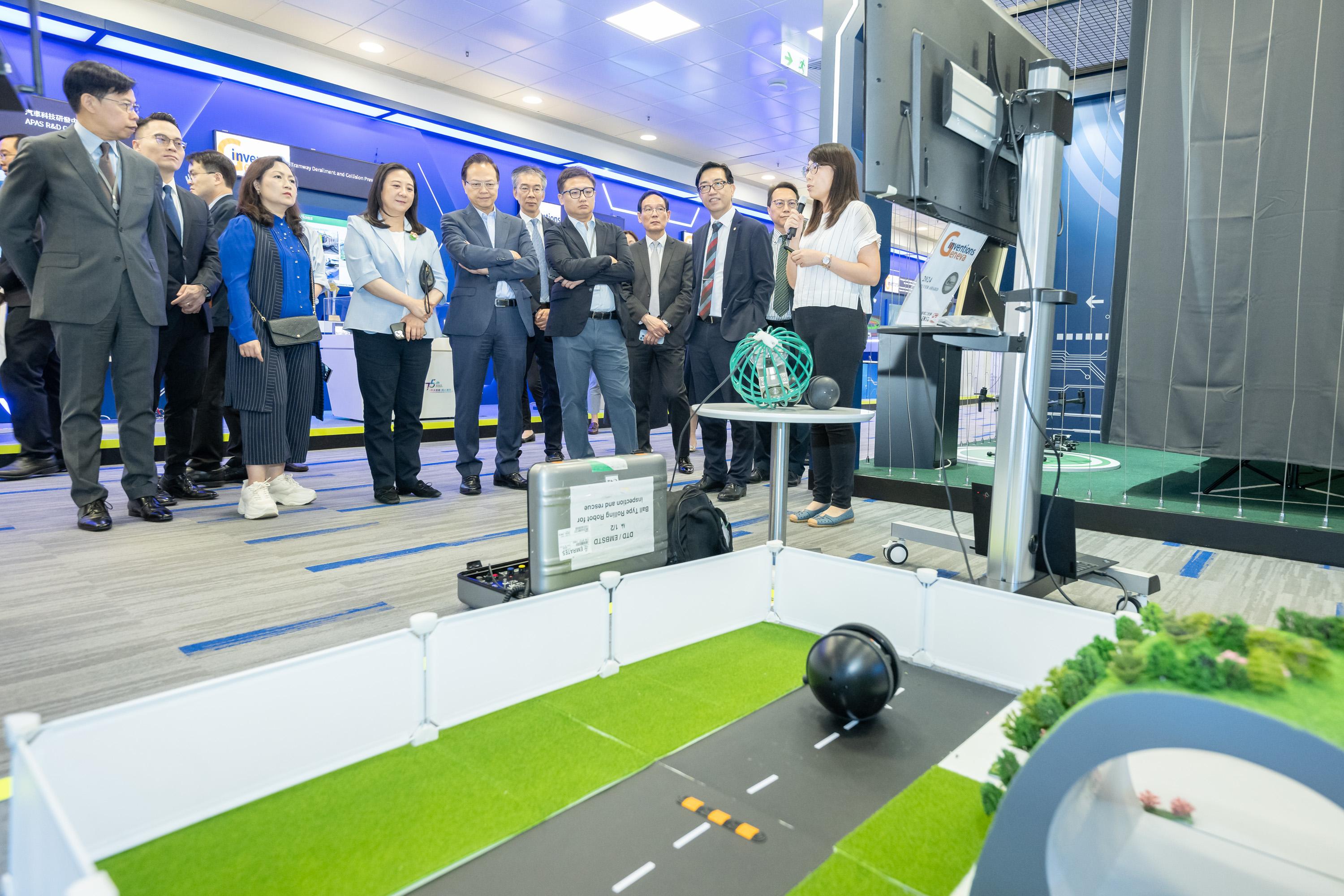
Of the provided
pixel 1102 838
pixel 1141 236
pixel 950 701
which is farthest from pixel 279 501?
pixel 1141 236

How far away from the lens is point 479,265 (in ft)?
11.6

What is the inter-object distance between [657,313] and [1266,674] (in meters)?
3.56

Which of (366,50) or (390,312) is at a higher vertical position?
(366,50)

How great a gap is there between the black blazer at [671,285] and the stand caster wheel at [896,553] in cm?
175

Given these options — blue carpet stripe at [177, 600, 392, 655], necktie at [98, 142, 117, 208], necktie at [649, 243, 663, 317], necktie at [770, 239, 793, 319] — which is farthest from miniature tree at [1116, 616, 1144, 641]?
necktie at [98, 142, 117, 208]

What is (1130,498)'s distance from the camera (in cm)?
324

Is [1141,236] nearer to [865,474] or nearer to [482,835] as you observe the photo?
[865,474]

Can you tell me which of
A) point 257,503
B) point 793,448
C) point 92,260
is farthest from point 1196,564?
point 92,260

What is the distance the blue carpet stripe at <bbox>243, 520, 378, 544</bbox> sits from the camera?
276 cm

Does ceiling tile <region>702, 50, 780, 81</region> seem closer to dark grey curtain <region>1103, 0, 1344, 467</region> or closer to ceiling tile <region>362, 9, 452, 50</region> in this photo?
ceiling tile <region>362, 9, 452, 50</region>

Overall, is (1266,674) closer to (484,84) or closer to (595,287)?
(595,287)

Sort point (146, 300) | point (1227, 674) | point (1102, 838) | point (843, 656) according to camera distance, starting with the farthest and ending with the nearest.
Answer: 1. point (146, 300)
2. point (843, 656)
3. point (1102, 838)
4. point (1227, 674)

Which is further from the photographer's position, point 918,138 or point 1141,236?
point 1141,236

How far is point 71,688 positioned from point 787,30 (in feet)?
19.6
